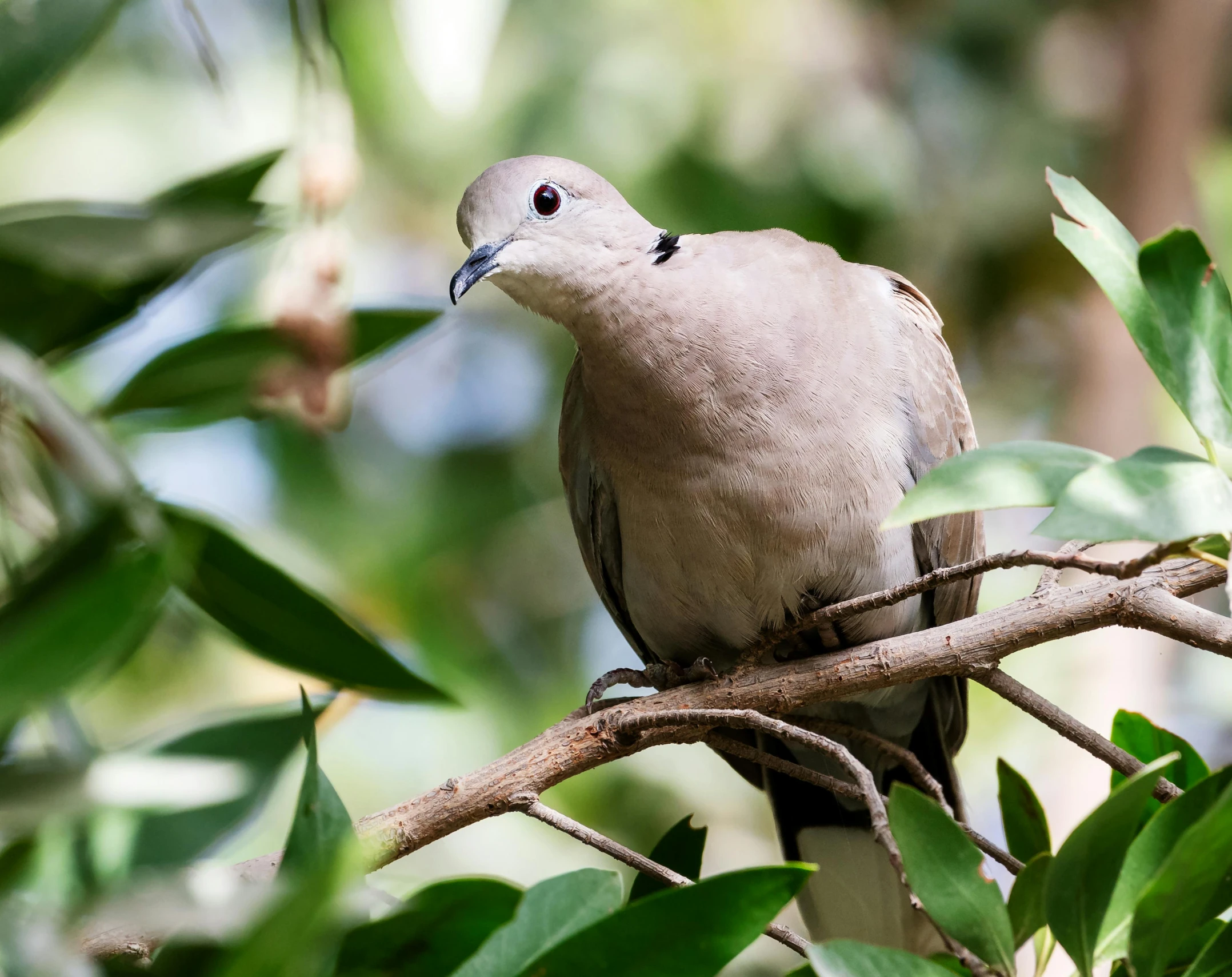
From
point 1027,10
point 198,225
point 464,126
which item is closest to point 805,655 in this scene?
point 198,225

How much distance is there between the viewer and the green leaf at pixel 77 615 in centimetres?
82

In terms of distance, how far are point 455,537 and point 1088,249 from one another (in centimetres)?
315

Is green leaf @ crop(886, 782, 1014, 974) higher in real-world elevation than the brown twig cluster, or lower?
lower

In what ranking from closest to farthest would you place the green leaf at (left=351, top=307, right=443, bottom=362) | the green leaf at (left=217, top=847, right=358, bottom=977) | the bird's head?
the green leaf at (left=217, top=847, right=358, bottom=977)
the green leaf at (left=351, top=307, right=443, bottom=362)
the bird's head

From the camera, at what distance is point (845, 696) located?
1.73m

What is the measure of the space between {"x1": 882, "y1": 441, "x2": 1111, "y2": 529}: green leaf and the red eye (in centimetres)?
127

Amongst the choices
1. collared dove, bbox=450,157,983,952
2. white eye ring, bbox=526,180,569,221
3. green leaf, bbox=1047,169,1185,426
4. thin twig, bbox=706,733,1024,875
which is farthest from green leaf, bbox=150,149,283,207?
thin twig, bbox=706,733,1024,875

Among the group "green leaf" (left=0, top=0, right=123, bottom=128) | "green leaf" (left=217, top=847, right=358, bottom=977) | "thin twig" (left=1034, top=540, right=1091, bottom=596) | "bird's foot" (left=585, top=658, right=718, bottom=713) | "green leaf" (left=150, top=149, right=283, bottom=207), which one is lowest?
"bird's foot" (left=585, top=658, right=718, bottom=713)

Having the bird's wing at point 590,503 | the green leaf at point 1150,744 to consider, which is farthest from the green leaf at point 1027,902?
Result: the bird's wing at point 590,503

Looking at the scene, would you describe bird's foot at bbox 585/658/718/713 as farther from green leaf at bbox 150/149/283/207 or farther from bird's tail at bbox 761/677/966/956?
green leaf at bbox 150/149/283/207

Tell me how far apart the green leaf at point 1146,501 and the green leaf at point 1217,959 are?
37 centimetres

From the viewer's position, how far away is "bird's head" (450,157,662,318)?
2.16m

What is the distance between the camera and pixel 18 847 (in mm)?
1000

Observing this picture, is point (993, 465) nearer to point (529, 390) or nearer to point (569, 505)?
point (569, 505)
